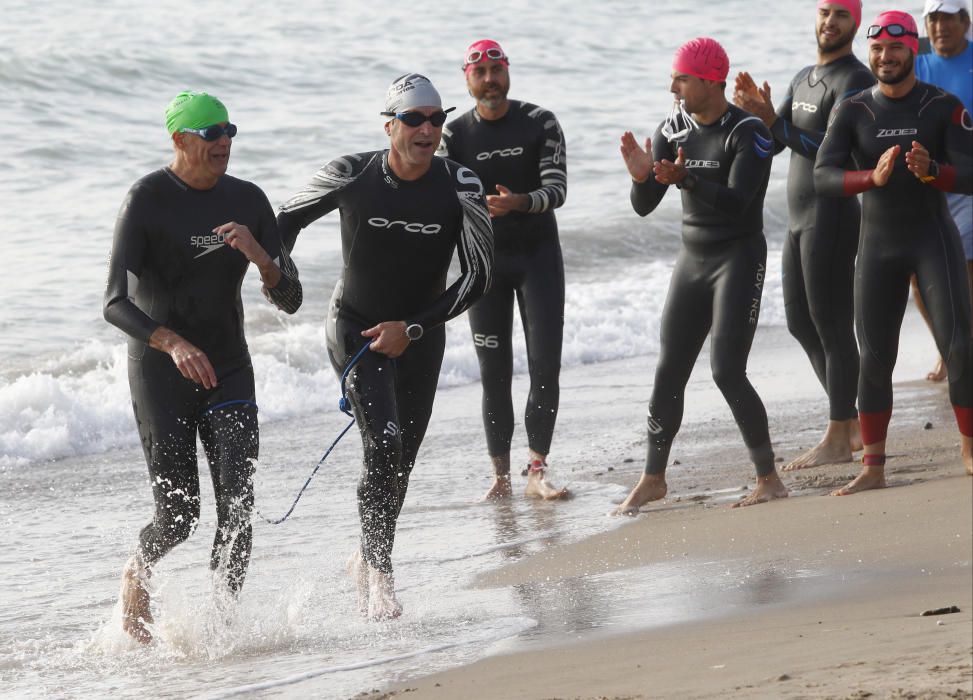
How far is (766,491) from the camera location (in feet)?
22.4

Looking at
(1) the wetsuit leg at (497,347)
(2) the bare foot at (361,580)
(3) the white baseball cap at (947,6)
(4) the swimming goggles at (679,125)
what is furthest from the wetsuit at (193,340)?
(3) the white baseball cap at (947,6)

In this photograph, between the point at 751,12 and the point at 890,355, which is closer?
the point at 890,355

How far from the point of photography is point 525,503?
7242 mm

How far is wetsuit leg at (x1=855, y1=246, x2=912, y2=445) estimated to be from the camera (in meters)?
6.84

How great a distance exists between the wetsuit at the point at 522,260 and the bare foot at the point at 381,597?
6.78 ft

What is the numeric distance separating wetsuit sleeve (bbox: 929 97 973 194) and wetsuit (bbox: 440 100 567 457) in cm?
180

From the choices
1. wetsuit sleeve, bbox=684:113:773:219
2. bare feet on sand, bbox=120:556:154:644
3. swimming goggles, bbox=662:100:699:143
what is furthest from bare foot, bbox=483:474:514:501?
bare feet on sand, bbox=120:556:154:644

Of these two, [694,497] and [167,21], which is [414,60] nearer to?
[167,21]

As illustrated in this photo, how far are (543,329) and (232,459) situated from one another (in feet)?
8.39

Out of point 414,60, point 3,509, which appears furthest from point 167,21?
point 3,509

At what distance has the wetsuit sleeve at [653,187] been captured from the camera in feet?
22.6

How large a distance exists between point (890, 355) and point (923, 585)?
1958 mm

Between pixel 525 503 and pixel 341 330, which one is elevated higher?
pixel 341 330

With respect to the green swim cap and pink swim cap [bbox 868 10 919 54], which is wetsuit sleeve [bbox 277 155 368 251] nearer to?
the green swim cap
